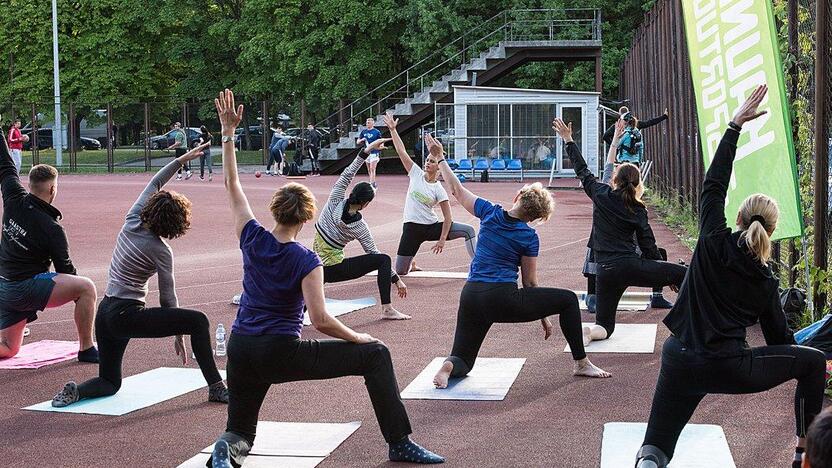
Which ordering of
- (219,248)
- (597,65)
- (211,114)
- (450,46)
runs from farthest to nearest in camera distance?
(211,114) → (450,46) → (597,65) → (219,248)

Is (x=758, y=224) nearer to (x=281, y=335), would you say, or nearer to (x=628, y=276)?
(x=281, y=335)

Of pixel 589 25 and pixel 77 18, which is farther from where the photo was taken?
pixel 77 18

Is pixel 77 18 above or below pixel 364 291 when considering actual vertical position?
above

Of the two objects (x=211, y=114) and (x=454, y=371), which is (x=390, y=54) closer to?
(x=211, y=114)

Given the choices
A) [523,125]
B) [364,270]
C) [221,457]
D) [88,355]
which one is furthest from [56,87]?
[221,457]

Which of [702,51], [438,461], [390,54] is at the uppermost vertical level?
[390,54]

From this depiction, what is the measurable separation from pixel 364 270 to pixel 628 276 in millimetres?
3086

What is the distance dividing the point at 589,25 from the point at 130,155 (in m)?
21.5

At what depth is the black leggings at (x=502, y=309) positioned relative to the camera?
8.27 metres

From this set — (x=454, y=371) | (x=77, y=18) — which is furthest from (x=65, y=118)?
(x=454, y=371)

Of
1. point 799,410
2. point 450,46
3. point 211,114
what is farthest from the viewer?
point 211,114

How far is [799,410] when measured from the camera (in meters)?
6.25

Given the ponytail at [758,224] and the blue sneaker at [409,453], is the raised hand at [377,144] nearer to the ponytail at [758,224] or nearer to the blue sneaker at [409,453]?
the blue sneaker at [409,453]

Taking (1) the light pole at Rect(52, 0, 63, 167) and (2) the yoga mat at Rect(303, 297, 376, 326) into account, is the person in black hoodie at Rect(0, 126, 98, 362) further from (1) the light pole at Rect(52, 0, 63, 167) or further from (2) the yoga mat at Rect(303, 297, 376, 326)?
(1) the light pole at Rect(52, 0, 63, 167)
